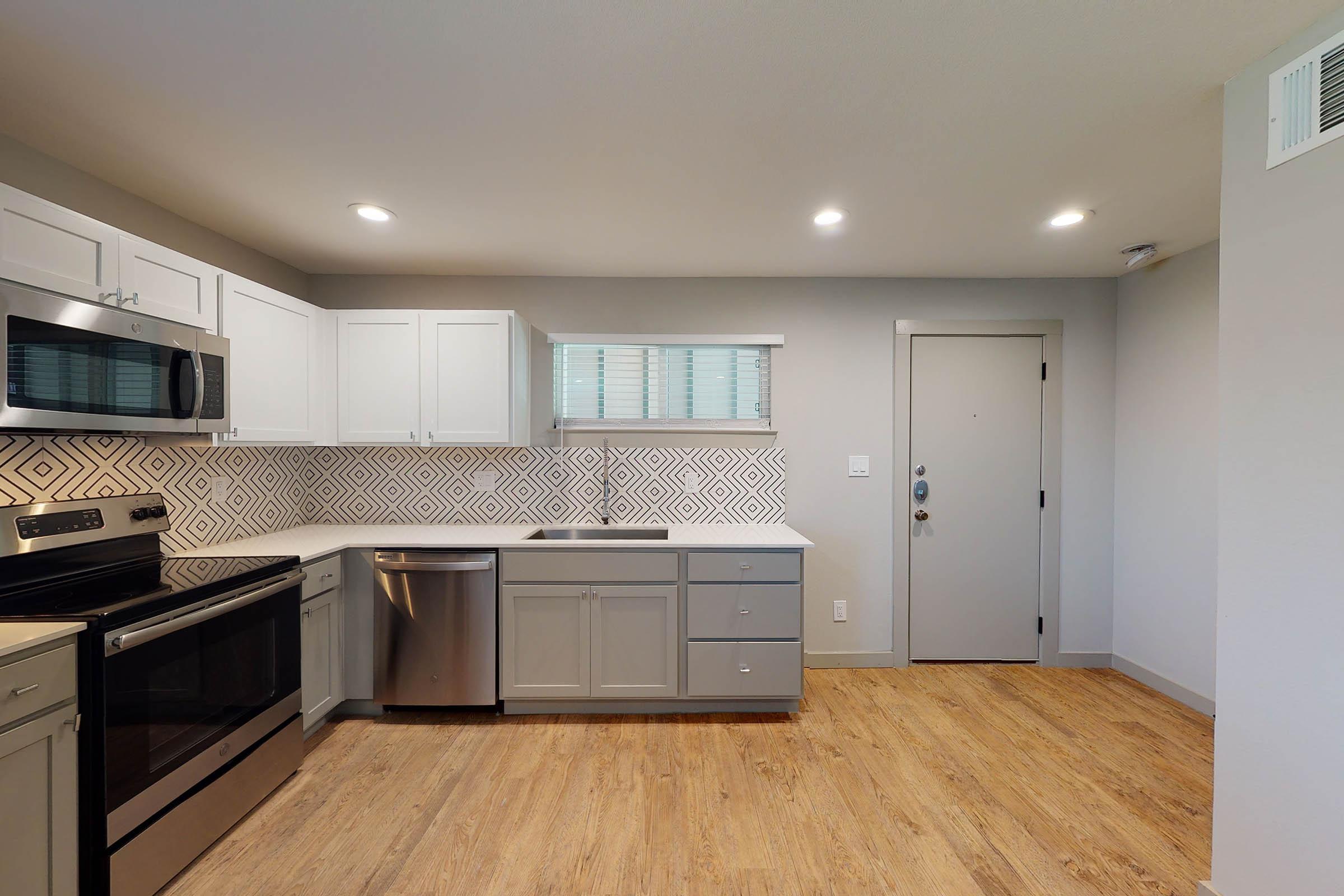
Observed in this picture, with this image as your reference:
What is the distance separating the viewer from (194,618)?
69.0 inches

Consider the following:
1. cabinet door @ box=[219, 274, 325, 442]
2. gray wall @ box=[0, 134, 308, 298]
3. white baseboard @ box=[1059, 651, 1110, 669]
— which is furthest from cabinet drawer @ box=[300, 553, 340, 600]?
white baseboard @ box=[1059, 651, 1110, 669]

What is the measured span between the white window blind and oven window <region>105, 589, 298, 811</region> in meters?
1.79

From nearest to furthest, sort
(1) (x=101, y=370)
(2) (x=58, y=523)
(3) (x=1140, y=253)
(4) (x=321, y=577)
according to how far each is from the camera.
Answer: (1) (x=101, y=370)
(2) (x=58, y=523)
(4) (x=321, y=577)
(3) (x=1140, y=253)

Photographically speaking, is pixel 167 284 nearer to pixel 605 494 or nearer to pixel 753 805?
pixel 605 494

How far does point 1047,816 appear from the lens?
205 centimetres

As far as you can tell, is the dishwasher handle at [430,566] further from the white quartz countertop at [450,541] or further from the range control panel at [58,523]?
the range control panel at [58,523]

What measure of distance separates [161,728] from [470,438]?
5.50 ft

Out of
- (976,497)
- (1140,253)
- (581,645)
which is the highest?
(1140,253)

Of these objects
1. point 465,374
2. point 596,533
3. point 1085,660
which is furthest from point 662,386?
point 1085,660

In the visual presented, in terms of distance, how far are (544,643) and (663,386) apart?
5.34 ft

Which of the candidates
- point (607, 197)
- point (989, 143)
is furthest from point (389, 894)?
point (989, 143)

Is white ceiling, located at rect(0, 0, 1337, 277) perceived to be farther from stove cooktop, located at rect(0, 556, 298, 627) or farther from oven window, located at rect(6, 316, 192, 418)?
stove cooktop, located at rect(0, 556, 298, 627)

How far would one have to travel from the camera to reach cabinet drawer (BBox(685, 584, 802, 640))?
2770 mm

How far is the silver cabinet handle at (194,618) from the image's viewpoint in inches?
59.8
